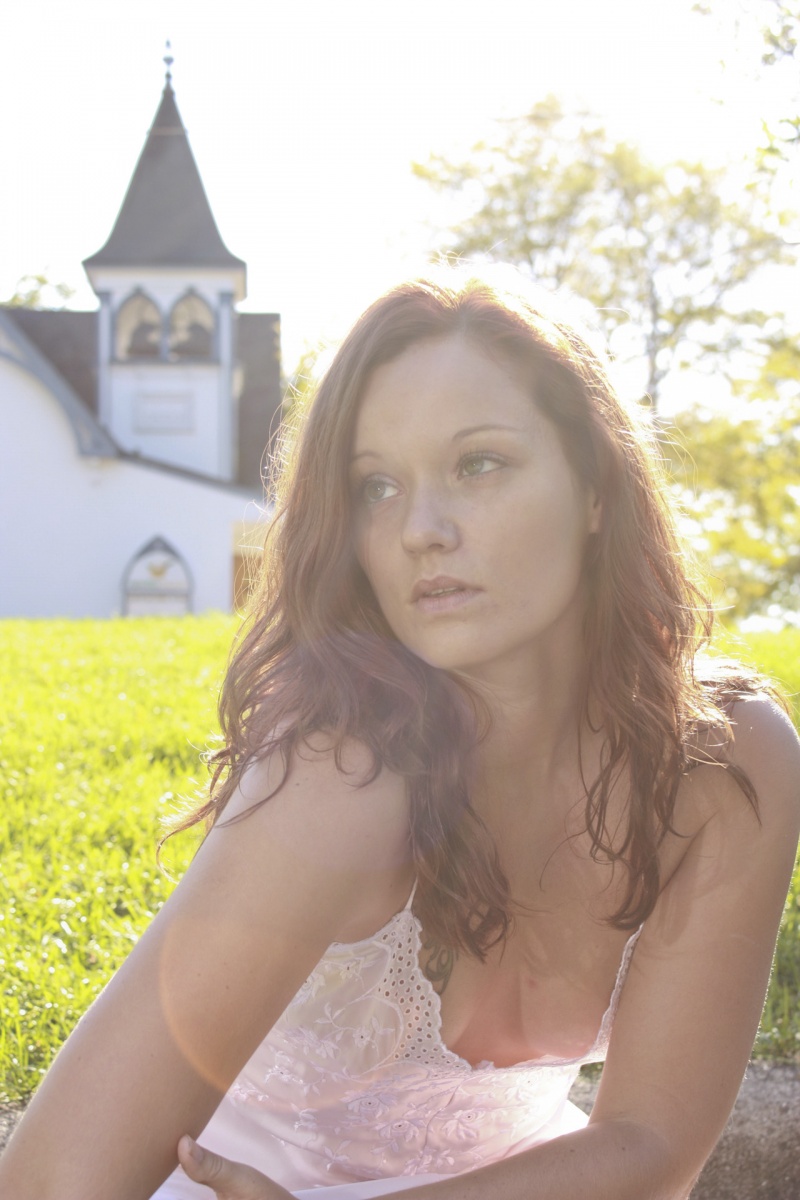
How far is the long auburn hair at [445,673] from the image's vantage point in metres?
1.93

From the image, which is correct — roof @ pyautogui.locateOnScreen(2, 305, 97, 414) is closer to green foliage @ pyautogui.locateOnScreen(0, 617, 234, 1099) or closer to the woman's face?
green foliage @ pyautogui.locateOnScreen(0, 617, 234, 1099)

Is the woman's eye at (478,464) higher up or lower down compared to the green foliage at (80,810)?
higher up

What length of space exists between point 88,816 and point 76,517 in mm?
21178

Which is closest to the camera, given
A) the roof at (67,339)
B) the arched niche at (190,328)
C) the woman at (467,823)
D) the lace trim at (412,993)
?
the woman at (467,823)

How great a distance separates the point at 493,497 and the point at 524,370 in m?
0.24

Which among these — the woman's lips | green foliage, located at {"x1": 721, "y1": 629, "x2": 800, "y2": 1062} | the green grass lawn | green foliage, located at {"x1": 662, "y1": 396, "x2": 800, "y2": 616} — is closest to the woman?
the woman's lips

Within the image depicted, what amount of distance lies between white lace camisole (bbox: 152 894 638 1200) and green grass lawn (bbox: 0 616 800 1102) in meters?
0.94

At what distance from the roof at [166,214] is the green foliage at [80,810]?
791 inches

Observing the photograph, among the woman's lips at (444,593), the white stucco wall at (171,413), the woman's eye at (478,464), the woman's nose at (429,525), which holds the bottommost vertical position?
the woman's lips at (444,593)

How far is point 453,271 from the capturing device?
216 cm

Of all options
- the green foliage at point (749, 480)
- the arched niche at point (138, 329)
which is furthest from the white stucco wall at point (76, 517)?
the green foliage at point (749, 480)

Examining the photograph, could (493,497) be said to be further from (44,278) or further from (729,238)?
(44,278)

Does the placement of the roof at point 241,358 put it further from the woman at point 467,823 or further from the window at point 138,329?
the woman at point 467,823

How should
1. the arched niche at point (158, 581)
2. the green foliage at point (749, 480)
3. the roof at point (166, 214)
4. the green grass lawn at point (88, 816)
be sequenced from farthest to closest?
the roof at point (166, 214), the arched niche at point (158, 581), the green foliage at point (749, 480), the green grass lawn at point (88, 816)
